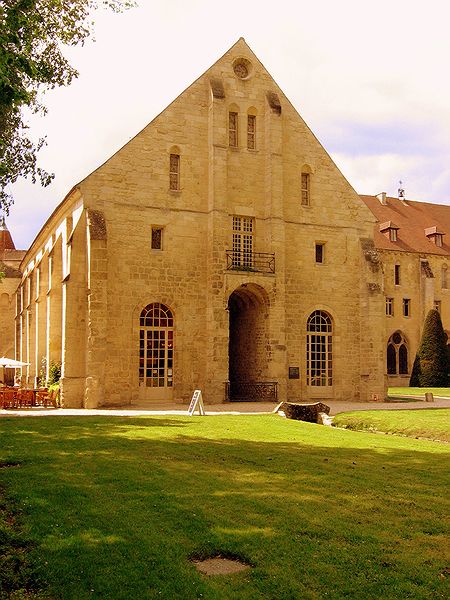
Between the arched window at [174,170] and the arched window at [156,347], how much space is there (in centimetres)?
512

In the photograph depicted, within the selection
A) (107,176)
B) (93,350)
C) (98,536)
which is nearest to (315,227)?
(107,176)

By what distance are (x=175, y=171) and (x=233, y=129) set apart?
3559 millimetres

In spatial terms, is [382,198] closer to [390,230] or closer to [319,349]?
[390,230]

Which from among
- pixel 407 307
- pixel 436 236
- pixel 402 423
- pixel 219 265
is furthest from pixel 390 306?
pixel 402 423

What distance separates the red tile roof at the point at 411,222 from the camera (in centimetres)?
5294

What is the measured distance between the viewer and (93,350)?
25234 millimetres

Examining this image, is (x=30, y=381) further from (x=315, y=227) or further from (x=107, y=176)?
(x=315, y=227)

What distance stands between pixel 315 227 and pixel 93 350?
466 inches

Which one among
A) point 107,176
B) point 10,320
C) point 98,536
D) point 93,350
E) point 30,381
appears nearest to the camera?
point 98,536

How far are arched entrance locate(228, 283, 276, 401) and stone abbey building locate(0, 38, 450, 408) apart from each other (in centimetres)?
9

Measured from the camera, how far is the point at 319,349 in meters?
30.5

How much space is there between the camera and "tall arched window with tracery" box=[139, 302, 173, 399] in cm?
2703

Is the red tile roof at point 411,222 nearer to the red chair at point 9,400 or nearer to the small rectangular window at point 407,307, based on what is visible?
the small rectangular window at point 407,307

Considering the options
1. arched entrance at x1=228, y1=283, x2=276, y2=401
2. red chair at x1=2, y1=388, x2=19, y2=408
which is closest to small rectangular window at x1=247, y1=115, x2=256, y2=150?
arched entrance at x1=228, y1=283, x2=276, y2=401
